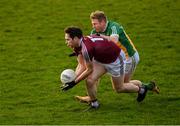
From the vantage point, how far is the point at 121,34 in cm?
1183

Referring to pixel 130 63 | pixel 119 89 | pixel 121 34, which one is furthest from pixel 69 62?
pixel 119 89

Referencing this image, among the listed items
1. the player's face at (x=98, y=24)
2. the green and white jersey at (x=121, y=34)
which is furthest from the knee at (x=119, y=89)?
the player's face at (x=98, y=24)

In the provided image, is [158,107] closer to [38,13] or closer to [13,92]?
[13,92]

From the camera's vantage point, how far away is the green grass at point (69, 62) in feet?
36.3

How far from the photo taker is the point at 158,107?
11.5 meters

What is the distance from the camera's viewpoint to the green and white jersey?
37.9 ft

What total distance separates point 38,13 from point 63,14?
2.70 feet

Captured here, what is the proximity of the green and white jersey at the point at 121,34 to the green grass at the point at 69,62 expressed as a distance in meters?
0.96

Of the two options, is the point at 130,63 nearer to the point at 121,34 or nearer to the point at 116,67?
the point at 121,34

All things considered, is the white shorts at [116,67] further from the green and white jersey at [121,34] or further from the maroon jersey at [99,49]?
the green and white jersey at [121,34]

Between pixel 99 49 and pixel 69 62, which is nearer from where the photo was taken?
pixel 99 49

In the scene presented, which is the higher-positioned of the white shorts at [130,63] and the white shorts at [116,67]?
the white shorts at [116,67]

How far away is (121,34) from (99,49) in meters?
1.01

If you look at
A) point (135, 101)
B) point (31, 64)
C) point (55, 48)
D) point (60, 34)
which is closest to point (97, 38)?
point (135, 101)
